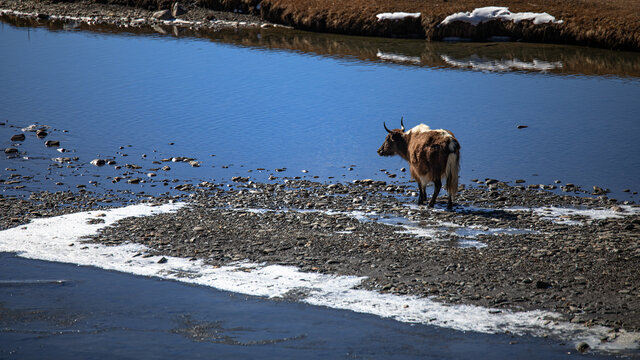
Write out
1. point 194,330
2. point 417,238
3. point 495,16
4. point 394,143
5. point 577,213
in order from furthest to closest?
1. point 495,16
2. point 394,143
3. point 577,213
4. point 417,238
5. point 194,330

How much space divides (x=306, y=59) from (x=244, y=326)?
20949 millimetres

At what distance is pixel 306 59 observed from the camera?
94.0 feet

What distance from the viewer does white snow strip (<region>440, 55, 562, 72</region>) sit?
1038 inches

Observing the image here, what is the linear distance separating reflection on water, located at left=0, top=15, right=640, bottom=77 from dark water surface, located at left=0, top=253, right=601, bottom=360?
63.4ft

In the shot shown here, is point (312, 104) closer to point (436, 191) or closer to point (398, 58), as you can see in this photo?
point (398, 58)

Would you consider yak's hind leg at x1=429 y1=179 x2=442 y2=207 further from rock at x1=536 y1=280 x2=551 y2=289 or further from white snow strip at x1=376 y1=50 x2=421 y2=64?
white snow strip at x1=376 y1=50 x2=421 y2=64

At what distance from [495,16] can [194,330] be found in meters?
25.1

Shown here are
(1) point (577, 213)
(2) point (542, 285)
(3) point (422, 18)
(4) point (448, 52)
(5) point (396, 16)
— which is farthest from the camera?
(5) point (396, 16)

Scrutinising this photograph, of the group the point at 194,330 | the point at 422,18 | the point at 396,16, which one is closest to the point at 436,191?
the point at 194,330

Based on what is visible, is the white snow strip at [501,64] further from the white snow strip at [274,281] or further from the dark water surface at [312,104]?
the white snow strip at [274,281]

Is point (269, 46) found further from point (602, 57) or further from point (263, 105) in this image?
point (602, 57)

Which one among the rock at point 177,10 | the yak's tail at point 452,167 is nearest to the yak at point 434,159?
the yak's tail at point 452,167

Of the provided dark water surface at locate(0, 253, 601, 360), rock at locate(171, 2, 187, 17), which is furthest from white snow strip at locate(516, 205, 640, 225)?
rock at locate(171, 2, 187, 17)

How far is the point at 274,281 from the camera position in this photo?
978 centimetres
